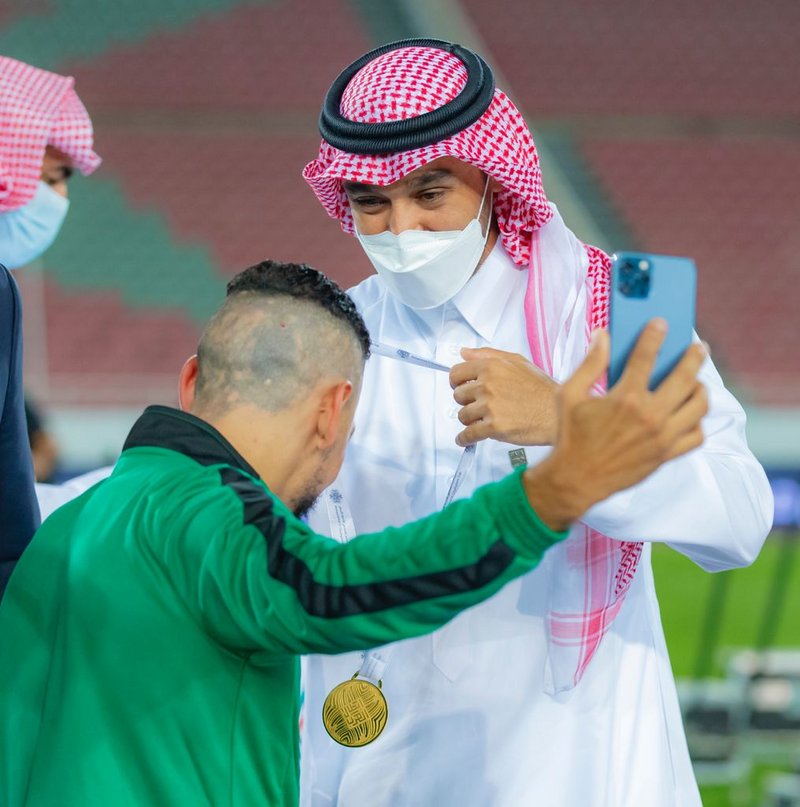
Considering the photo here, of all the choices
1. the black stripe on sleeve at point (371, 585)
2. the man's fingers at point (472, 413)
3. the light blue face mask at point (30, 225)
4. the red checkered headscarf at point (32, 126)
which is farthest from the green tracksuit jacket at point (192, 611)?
the light blue face mask at point (30, 225)

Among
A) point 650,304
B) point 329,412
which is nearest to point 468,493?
point 329,412

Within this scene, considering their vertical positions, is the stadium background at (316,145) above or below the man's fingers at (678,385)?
above

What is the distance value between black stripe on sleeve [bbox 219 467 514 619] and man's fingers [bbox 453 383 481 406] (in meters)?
0.52

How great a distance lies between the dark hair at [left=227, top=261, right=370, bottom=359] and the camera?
64.0 inches

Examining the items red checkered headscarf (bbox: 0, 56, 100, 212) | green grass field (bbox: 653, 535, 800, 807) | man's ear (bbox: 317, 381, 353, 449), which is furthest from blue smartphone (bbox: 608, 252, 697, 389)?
green grass field (bbox: 653, 535, 800, 807)

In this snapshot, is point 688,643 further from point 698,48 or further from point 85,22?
point 85,22

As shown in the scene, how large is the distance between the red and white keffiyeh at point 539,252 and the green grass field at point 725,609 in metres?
2.80

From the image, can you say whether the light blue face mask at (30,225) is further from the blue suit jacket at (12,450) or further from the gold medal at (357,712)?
the gold medal at (357,712)

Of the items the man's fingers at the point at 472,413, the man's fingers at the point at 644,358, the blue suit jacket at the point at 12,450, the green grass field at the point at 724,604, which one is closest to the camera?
the man's fingers at the point at 644,358

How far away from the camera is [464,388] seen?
176 cm

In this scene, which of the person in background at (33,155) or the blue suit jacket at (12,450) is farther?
the person in background at (33,155)

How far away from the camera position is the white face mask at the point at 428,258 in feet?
6.79

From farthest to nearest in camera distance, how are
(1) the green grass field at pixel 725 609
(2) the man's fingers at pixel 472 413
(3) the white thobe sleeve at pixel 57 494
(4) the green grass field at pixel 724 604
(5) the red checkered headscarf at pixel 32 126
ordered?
(4) the green grass field at pixel 724 604 < (1) the green grass field at pixel 725 609 < (3) the white thobe sleeve at pixel 57 494 < (5) the red checkered headscarf at pixel 32 126 < (2) the man's fingers at pixel 472 413

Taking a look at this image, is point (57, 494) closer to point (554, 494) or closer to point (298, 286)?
point (298, 286)
